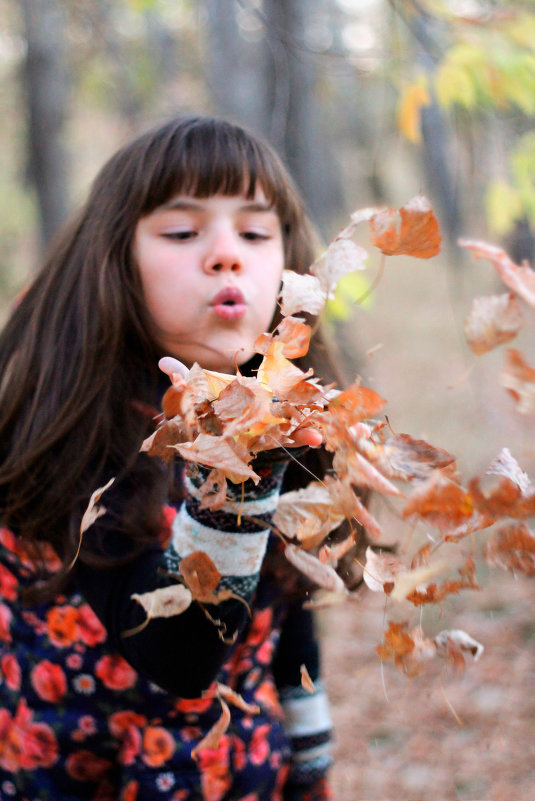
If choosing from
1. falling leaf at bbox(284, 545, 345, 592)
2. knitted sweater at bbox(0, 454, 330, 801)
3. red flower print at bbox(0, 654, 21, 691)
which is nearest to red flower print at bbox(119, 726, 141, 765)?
knitted sweater at bbox(0, 454, 330, 801)

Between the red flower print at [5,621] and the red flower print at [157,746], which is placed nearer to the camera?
the red flower print at [157,746]

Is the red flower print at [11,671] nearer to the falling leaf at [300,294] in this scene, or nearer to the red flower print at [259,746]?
the red flower print at [259,746]

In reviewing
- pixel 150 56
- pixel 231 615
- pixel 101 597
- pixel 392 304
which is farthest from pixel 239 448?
pixel 392 304

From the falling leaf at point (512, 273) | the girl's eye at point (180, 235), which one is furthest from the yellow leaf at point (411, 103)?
the falling leaf at point (512, 273)

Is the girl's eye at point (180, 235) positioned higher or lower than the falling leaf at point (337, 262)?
lower

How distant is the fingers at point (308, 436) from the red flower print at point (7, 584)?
0.84 metres

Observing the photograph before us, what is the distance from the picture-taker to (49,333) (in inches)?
55.7

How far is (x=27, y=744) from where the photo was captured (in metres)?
1.31

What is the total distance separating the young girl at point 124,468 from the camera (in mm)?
1194

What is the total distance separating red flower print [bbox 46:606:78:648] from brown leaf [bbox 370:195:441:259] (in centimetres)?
89

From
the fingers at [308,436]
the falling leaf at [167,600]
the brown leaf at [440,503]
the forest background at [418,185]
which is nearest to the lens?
the brown leaf at [440,503]

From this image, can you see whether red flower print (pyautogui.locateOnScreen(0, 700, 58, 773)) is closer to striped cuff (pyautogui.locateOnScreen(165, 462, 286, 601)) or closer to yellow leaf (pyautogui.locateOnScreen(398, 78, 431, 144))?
striped cuff (pyautogui.locateOnScreen(165, 462, 286, 601))

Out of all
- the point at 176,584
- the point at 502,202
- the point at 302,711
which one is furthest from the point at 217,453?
the point at 502,202

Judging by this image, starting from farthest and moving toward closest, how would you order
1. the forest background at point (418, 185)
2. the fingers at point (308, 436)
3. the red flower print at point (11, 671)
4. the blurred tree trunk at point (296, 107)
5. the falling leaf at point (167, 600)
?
1. the blurred tree trunk at point (296, 107)
2. the forest background at point (418, 185)
3. the red flower print at point (11, 671)
4. the falling leaf at point (167, 600)
5. the fingers at point (308, 436)
